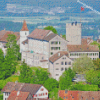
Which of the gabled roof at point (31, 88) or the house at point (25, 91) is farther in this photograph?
the gabled roof at point (31, 88)

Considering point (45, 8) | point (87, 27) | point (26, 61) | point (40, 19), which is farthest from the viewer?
point (45, 8)

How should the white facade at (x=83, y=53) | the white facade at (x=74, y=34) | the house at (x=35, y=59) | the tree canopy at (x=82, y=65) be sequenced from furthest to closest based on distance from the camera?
the white facade at (x=74, y=34), the house at (x=35, y=59), the white facade at (x=83, y=53), the tree canopy at (x=82, y=65)

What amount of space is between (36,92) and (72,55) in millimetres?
11517

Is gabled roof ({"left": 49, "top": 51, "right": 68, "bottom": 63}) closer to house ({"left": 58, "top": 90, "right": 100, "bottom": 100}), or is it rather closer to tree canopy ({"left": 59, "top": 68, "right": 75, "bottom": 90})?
tree canopy ({"left": 59, "top": 68, "right": 75, "bottom": 90})

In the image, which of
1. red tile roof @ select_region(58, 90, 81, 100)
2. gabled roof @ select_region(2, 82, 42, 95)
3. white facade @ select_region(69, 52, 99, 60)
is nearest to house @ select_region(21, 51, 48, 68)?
white facade @ select_region(69, 52, 99, 60)

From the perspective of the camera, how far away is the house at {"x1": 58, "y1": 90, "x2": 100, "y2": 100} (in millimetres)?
58969

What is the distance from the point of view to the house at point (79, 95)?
58969 mm

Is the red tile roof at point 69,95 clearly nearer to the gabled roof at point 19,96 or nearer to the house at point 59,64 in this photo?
the gabled roof at point 19,96

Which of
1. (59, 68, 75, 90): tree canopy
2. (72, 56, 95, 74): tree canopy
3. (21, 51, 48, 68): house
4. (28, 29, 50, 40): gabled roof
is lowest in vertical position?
(59, 68, 75, 90): tree canopy

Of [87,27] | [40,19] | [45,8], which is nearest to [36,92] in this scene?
[87,27]

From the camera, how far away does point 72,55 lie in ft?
229

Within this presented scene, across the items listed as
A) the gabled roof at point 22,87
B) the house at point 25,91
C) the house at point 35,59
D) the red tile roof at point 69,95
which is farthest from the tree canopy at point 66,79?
the house at point 35,59

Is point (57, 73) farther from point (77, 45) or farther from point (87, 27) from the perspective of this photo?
point (87, 27)

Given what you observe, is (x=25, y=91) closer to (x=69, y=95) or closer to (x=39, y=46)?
(x=69, y=95)
